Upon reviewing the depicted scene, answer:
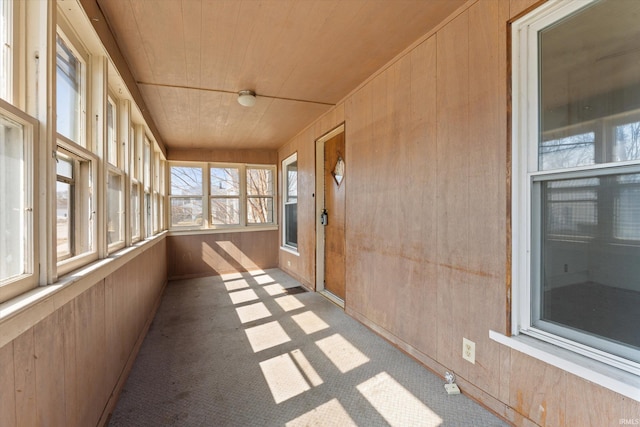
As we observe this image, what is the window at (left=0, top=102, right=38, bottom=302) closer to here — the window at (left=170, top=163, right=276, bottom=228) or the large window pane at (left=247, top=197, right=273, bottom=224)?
the window at (left=170, top=163, right=276, bottom=228)

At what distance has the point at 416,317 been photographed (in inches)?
85.2

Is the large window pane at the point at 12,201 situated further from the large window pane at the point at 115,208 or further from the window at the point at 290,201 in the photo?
the window at the point at 290,201

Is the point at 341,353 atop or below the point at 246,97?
below

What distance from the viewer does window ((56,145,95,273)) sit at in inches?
53.8

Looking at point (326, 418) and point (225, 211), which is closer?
point (326, 418)

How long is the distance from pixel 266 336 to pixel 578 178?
2.59 m

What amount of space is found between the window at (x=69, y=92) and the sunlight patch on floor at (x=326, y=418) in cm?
193

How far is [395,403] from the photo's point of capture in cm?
173

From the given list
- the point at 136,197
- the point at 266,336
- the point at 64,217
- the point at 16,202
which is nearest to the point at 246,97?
the point at 136,197

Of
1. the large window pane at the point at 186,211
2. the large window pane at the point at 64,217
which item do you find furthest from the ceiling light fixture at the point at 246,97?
the large window pane at the point at 186,211

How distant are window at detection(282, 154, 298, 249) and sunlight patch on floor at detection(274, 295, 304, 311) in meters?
1.27

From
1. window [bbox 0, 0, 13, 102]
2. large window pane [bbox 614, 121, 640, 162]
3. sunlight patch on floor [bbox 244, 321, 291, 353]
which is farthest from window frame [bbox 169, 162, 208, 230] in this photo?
large window pane [bbox 614, 121, 640, 162]

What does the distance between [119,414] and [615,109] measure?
301 cm

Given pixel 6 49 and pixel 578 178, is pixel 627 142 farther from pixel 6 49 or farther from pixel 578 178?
pixel 6 49
